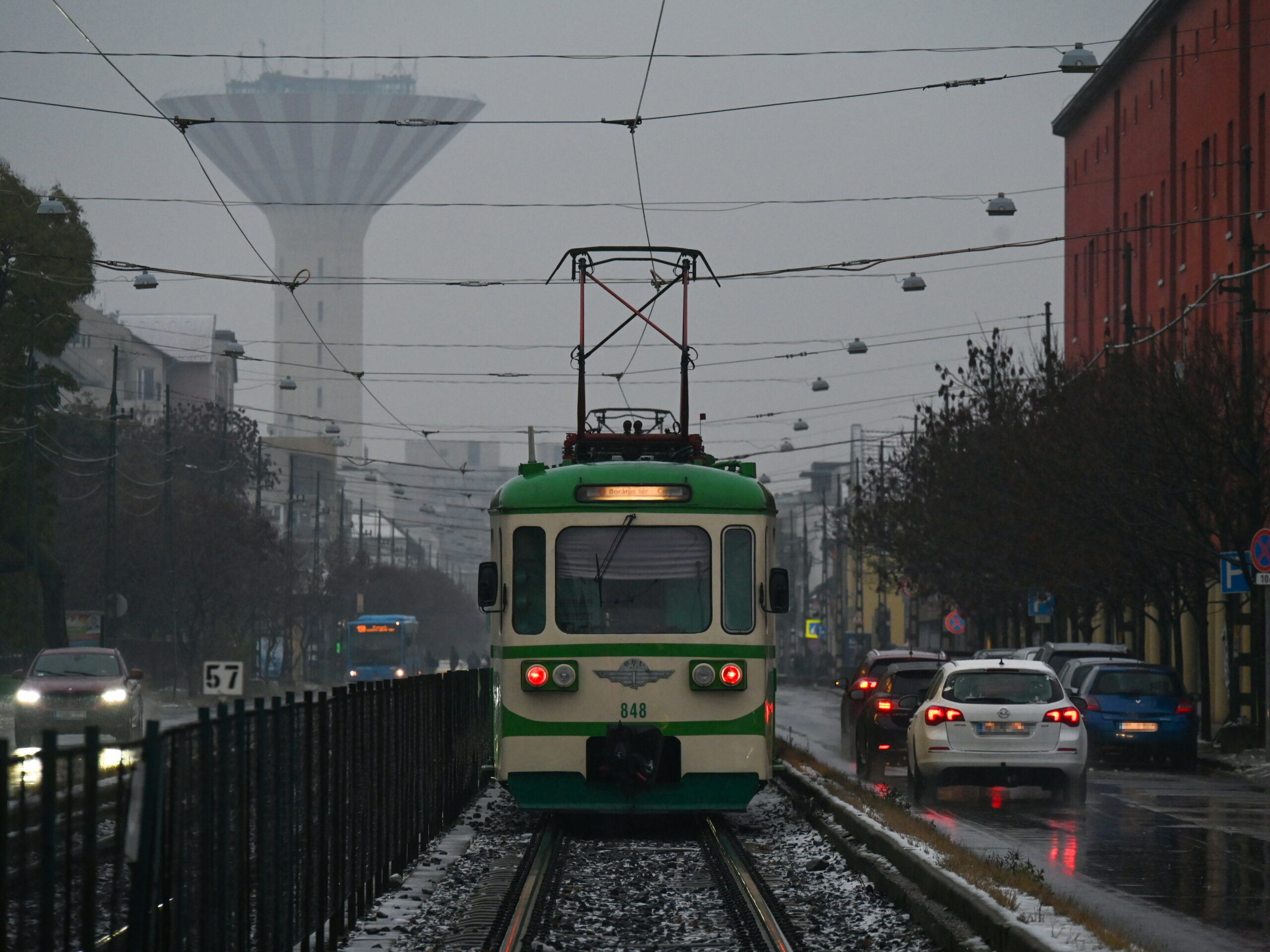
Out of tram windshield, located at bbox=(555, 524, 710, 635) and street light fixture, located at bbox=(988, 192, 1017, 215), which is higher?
street light fixture, located at bbox=(988, 192, 1017, 215)

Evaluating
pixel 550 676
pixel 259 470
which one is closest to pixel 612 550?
pixel 550 676

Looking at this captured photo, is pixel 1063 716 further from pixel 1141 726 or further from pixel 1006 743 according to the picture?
pixel 1141 726

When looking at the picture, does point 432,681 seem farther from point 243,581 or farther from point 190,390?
point 190,390

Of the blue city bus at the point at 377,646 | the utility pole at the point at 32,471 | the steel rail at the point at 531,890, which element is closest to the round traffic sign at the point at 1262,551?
the steel rail at the point at 531,890

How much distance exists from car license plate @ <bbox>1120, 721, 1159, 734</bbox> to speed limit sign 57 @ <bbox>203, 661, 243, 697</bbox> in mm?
12819

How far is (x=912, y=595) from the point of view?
6812 centimetres

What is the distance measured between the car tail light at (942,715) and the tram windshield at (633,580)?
5454 mm

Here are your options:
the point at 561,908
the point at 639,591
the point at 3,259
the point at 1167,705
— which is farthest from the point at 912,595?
the point at 561,908

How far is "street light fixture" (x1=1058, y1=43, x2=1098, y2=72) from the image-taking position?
86.4ft

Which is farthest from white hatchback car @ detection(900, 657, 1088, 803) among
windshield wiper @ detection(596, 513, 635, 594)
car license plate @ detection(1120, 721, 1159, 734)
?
car license plate @ detection(1120, 721, 1159, 734)

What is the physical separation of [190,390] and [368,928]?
12565cm

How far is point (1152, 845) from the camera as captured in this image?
56.4 ft

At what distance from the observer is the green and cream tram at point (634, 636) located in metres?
16.7

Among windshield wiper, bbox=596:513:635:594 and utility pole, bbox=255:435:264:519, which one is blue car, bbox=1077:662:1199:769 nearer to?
windshield wiper, bbox=596:513:635:594
